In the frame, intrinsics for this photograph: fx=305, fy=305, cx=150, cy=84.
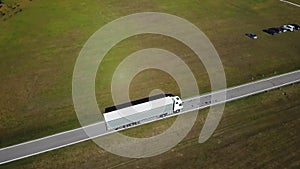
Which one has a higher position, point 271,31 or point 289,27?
point 271,31

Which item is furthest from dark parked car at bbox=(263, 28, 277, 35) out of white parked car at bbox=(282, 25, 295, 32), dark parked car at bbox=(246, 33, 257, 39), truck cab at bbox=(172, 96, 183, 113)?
truck cab at bbox=(172, 96, 183, 113)

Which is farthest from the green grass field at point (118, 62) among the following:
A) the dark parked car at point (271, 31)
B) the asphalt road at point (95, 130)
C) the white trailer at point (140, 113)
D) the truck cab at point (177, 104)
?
the truck cab at point (177, 104)

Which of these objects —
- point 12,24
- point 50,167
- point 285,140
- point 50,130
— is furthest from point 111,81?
point 12,24

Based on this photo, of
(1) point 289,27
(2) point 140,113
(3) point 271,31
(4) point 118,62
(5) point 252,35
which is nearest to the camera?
(2) point 140,113

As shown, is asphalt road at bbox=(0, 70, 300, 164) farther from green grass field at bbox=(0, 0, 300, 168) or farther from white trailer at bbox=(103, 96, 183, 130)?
white trailer at bbox=(103, 96, 183, 130)

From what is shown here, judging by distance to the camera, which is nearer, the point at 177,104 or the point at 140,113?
the point at 140,113

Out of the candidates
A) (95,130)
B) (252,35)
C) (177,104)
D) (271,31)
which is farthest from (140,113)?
(271,31)

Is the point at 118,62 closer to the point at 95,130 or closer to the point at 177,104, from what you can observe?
the point at 177,104
